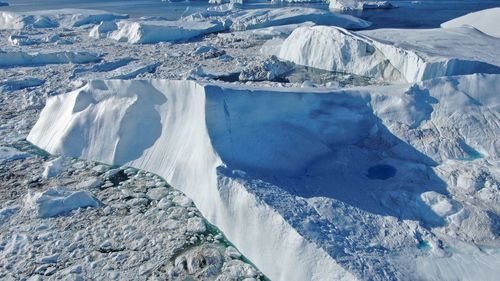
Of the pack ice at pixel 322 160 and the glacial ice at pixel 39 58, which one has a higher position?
the pack ice at pixel 322 160

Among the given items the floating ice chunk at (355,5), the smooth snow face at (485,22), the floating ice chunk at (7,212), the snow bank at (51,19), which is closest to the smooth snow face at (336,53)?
the smooth snow face at (485,22)

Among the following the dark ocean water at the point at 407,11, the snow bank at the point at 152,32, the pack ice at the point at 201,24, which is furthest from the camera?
the dark ocean water at the point at 407,11

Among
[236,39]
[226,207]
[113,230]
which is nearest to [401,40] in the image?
[236,39]

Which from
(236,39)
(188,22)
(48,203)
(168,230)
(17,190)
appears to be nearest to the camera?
(168,230)

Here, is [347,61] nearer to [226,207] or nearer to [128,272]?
[226,207]

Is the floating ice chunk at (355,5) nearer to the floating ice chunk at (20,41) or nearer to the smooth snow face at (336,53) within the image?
the smooth snow face at (336,53)

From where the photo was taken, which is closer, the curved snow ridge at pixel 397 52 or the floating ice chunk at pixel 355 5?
the curved snow ridge at pixel 397 52

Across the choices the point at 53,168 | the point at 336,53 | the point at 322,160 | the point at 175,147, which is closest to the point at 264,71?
the point at 336,53
